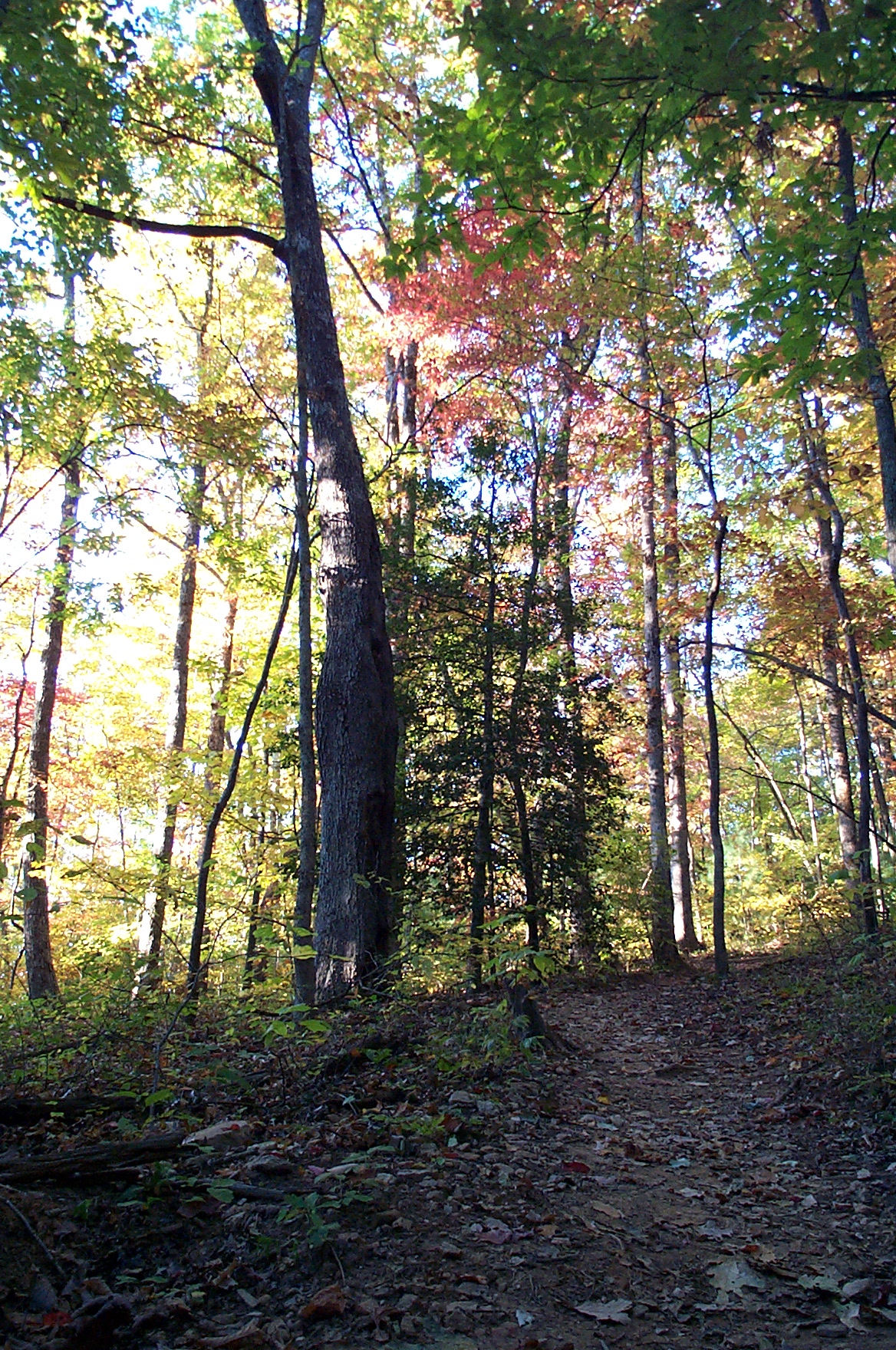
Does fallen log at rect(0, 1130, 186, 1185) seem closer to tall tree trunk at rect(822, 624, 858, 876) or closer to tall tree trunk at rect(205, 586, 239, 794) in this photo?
tall tree trunk at rect(205, 586, 239, 794)

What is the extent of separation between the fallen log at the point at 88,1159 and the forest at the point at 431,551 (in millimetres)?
18

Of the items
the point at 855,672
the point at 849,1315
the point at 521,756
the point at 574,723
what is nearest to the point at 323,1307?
the point at 849,1315

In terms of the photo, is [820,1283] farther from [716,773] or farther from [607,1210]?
[716,773]

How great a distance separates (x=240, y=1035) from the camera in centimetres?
447

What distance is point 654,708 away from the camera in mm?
11961

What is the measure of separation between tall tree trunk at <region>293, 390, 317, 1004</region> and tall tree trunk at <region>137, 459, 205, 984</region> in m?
3.89

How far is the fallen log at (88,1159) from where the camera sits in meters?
2.51

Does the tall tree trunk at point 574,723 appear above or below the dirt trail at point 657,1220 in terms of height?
above

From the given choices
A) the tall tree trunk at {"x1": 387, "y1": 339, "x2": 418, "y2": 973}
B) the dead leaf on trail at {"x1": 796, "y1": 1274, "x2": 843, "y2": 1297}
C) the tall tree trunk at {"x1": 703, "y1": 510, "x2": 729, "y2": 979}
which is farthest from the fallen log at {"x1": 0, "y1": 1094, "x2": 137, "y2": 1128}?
the tall tree trunk at {"x1": 703, "y1": 510, "x2": 729, "y2": 979}

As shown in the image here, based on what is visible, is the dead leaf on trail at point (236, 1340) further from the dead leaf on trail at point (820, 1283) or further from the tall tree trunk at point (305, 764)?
the tall tree trunk at point (305, 764)

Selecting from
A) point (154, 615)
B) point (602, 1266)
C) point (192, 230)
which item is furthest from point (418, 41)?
point (602, 1266)

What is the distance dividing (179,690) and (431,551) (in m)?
5.59

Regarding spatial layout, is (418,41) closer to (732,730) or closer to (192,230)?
(192,230)

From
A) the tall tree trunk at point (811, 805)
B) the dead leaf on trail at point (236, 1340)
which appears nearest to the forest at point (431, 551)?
the dead leaf on trail at point (236, 1340)
